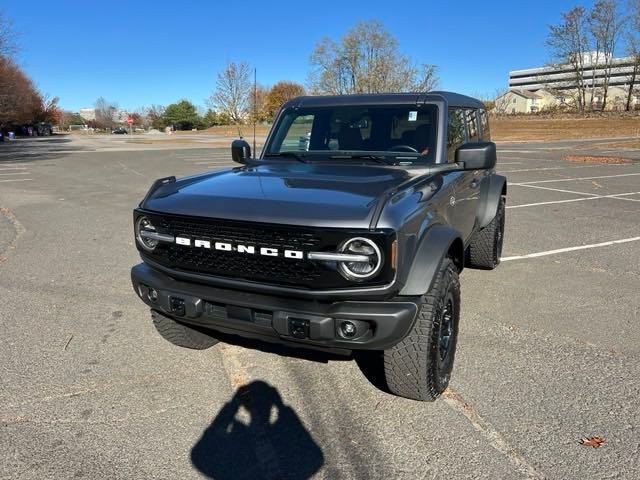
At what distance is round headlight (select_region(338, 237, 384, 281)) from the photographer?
252 cm

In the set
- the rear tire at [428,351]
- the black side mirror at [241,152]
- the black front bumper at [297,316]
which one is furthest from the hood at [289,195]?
the black side mirror at [241,152]

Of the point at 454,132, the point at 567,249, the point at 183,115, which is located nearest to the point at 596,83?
the point at 183,115

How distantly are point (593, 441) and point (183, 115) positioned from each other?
339 ft

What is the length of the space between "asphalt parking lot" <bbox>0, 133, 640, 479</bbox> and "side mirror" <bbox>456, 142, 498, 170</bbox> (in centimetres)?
130

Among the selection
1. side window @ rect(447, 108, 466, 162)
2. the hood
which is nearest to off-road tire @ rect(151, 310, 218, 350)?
the hood

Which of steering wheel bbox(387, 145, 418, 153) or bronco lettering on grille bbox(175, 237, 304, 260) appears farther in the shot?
steering wheel bbox(387, 145, 418, 153)

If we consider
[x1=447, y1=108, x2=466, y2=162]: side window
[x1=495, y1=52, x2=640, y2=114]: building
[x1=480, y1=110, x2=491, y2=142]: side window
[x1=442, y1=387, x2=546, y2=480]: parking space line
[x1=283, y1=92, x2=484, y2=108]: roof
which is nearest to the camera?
[x1=442, y1=387, x2=546, y2=480]: parking space line

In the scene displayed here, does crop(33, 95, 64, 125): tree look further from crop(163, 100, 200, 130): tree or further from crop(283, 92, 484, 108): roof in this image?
crop(283, 92, 484, 108): roof

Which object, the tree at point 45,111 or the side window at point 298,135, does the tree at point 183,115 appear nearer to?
the tree at point 45,111

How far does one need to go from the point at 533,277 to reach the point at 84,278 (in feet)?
15.1

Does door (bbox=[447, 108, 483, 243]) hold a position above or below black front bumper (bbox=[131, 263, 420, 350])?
above

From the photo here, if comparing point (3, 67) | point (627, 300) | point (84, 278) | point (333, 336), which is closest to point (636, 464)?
point (333, 336)

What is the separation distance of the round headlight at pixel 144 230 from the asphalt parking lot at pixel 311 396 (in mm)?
875

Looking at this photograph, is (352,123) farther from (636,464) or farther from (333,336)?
(636,464)
